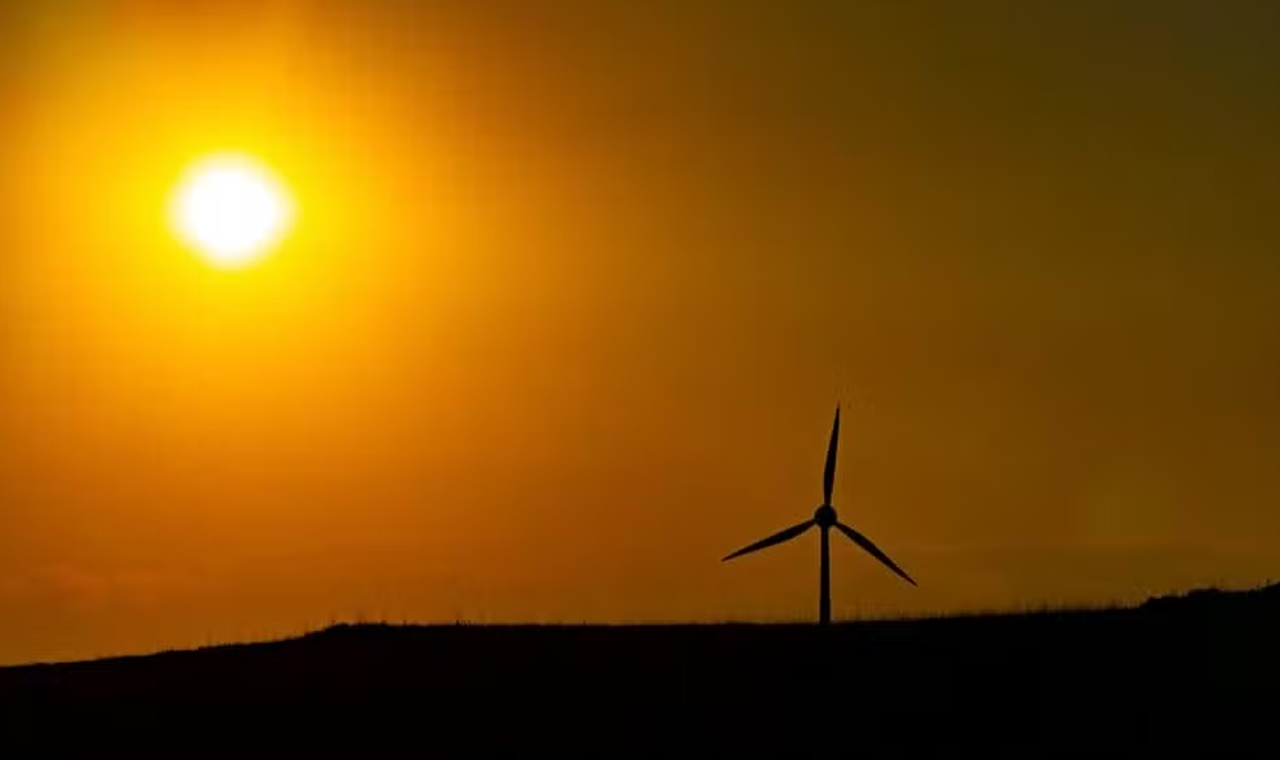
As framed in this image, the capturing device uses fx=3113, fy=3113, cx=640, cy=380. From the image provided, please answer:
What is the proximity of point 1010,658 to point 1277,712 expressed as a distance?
965 centimetres

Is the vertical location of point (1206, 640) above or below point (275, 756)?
above

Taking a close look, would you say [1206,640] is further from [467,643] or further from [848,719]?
[467,643]

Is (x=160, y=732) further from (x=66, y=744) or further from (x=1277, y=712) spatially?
(x=1277, y=712)

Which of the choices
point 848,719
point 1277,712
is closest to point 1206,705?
point 1277,712

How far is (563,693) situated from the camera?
95.8m

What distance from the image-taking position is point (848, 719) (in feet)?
305

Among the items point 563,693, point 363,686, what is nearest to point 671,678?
point 563,693

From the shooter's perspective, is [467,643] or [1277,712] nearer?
[1277,712]

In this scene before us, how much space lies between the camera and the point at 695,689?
96.1m

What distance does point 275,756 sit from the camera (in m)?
91.2

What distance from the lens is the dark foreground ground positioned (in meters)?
91.6

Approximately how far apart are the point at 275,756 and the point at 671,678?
43.3 ft

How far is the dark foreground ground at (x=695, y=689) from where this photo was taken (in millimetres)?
91562

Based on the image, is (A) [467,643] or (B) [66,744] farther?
(A) [467,643]
